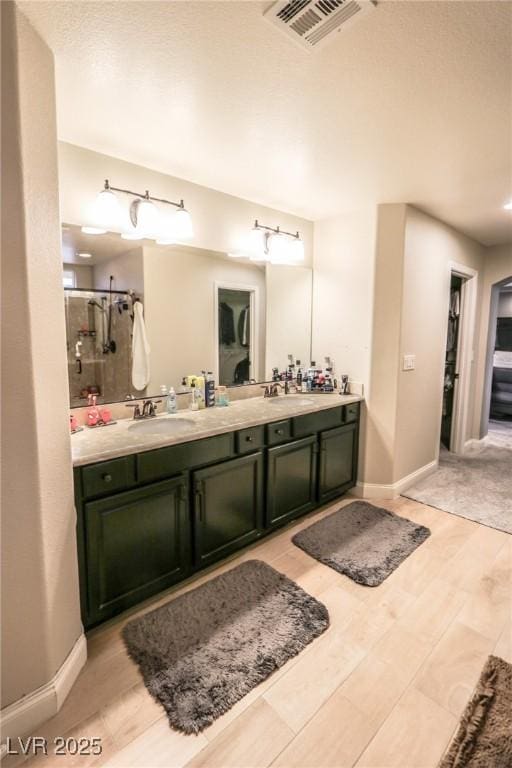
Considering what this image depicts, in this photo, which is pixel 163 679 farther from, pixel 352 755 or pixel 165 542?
pixel 352 755

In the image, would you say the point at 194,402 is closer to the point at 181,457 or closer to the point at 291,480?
the point at 181,457

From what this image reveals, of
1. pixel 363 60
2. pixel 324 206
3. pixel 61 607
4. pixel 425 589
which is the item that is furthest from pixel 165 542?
pixel 324 206

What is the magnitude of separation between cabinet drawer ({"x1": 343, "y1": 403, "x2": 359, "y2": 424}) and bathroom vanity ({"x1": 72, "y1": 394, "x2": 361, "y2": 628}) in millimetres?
127

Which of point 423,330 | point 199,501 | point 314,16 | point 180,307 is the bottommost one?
point 199,501

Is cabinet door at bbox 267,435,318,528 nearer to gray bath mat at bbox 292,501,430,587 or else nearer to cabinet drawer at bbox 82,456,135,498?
gray bath mat at bbox 292,501,430,587

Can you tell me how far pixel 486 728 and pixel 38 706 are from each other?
63.2 inches

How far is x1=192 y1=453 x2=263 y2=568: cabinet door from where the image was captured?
1.99m

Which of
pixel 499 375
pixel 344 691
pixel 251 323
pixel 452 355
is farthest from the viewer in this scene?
pixel 499 375

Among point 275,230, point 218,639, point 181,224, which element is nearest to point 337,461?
point 218,639

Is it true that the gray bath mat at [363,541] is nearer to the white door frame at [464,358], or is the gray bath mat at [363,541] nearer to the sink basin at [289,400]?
the sink basin at [289,400]

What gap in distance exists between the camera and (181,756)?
123 cm

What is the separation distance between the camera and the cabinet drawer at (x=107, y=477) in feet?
5.11

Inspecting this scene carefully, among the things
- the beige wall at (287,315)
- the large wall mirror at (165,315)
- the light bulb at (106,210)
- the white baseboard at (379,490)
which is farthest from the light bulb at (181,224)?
the white baseboard at (379,490)

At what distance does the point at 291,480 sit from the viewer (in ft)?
8.24
